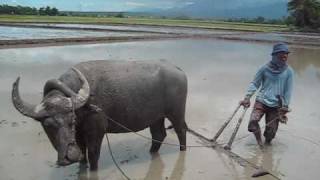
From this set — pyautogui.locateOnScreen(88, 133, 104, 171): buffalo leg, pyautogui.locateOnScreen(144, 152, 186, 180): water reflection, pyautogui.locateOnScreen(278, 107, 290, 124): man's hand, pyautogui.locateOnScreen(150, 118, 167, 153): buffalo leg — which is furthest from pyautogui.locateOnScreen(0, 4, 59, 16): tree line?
pyautogui.locateOnScreen(88, 133, 104, 171): buffalo leg

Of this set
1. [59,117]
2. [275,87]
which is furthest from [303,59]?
[59,117]

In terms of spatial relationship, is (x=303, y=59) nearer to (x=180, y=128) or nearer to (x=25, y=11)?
(x=180, y=128)

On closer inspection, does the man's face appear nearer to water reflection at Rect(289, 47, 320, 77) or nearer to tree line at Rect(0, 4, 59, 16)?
water reflection at Rect(289, 47, 320, 77)

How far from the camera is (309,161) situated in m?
6.66

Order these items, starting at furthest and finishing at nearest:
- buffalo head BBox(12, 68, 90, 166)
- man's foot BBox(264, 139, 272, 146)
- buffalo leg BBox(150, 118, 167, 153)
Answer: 1. man's foot BBox(264, 139, 272, 146)
2. buffalo leg BBox(150, 118, 167, 153)
3. buffalo head BBox(12, 68, 90, 166)

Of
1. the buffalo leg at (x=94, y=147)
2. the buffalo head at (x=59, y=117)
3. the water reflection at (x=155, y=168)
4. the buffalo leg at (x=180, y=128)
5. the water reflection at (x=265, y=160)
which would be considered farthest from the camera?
the buffalo leg at (x=180, y=128)

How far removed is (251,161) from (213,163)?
22.6 inches

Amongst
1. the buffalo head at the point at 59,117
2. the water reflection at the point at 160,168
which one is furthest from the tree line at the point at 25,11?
the buffalo head at the point at 59,117

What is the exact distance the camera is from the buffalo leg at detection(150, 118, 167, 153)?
266 inches

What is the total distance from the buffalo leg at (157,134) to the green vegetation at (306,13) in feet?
125

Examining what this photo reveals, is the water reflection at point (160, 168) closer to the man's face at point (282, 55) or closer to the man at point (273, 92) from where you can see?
the man at point (273, 92)

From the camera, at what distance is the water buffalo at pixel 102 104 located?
4828 millimetres

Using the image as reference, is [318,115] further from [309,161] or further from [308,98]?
[309,161]

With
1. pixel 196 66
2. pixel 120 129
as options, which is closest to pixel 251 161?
pixel 120 129
